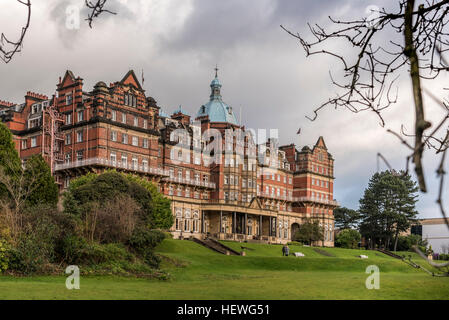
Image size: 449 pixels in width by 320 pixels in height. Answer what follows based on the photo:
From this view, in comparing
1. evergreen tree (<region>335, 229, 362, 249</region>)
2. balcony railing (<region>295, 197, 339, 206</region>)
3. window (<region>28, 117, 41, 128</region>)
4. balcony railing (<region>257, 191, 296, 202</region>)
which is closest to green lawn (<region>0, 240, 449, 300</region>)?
window (<region>28, 117, 41, 128</region>)

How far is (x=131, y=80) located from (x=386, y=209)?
51.3 metres

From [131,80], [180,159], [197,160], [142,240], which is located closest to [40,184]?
[142,240]

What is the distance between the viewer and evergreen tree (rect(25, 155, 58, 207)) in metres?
45.1

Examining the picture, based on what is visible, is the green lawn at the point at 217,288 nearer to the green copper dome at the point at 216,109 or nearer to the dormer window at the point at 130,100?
the dormer window at the point at 130,100

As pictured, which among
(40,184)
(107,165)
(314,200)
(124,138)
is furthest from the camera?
(314,200)

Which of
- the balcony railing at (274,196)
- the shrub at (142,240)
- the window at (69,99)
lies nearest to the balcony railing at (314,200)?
the balcony railing at (274,196)

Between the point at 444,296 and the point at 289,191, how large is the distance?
77497mm

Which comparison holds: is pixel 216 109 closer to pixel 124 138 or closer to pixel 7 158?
pixel 124 138

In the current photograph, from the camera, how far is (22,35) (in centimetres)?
407

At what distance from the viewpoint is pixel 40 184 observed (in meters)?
46.2

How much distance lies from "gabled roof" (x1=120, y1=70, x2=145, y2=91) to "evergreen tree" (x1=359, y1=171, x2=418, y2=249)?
4643 cm

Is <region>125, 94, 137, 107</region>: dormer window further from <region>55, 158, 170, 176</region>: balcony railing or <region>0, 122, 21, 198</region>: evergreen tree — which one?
<region>0, 122, 21, 198</region>: evergreen tree
